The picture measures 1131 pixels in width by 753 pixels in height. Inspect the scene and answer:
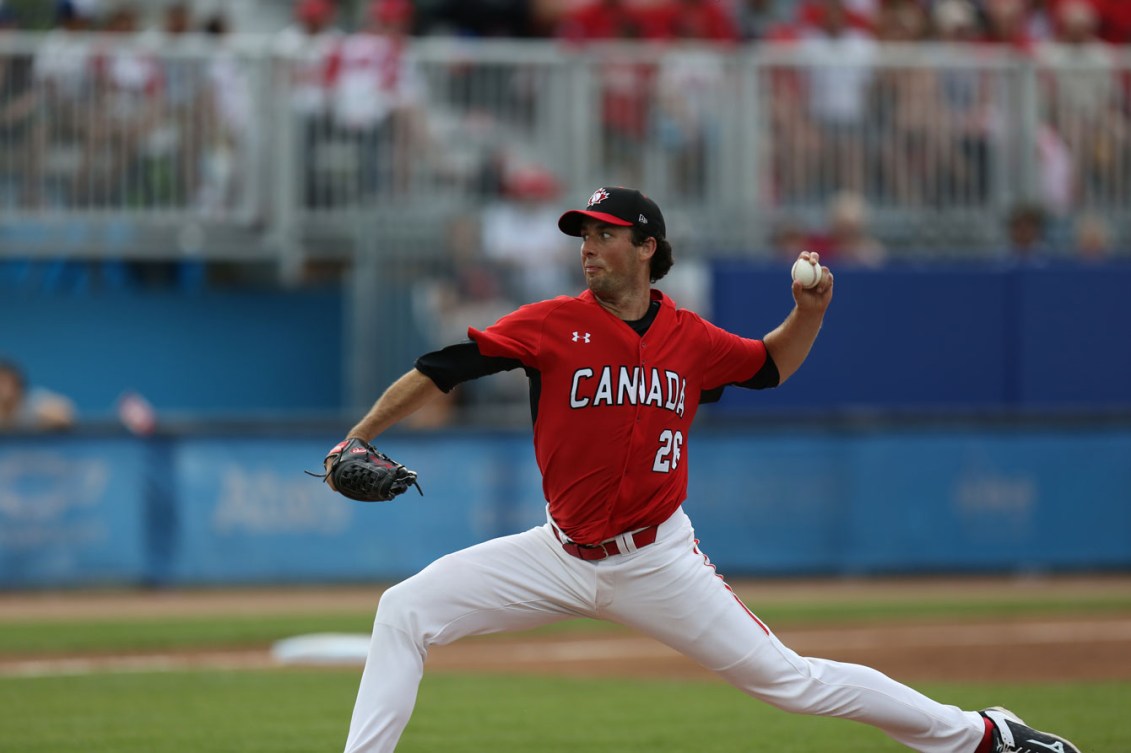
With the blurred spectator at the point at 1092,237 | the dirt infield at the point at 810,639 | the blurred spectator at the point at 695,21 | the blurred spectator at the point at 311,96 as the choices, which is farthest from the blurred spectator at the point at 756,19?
the dirt infield at the point at 810,639

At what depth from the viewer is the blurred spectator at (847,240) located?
49.9 feet

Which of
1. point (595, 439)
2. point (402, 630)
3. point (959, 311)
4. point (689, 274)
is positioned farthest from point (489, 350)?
point (959, 311)

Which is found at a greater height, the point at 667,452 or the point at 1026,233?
the point at 1026,233

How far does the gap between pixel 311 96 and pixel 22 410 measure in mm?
4079

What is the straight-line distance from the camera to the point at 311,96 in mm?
15422

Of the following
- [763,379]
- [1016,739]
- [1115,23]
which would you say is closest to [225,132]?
[1115,23]

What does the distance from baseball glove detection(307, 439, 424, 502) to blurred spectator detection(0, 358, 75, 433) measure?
8.79m

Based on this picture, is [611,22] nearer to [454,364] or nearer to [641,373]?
[641,373]

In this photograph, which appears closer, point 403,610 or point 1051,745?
point 403,610

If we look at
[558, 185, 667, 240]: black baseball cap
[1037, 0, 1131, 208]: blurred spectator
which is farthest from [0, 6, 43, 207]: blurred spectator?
[558, 185, 667, 240]: black baseball cap

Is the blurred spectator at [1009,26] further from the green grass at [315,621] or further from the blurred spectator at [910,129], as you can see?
the green grass at [315,621]

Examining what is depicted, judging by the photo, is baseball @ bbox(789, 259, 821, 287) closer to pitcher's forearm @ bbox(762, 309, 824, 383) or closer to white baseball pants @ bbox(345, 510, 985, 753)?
pitcher's forearm @ bbox(762, 309, 824, 383)

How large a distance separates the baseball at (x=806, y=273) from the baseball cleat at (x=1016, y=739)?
1.75 m

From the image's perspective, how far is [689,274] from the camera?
15.1 meters
